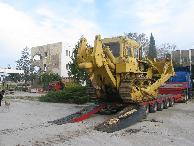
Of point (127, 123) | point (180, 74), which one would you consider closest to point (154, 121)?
point (127, 123)

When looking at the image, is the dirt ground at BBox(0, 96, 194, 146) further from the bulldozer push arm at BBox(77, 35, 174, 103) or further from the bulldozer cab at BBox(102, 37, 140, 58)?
the bulldozer cab at BBox(102, 37, 140, 58)

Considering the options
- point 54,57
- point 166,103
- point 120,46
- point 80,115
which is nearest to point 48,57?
point 54,57

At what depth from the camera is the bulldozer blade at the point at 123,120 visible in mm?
13148

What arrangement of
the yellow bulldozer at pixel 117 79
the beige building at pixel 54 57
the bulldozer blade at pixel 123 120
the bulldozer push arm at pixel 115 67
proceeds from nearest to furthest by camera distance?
1. the bulldozer blade at pixel 123 120
2. the yellow bulldozer at pixel 117 79
3. the bulldozer push arm at pixel 115 67
4. the beige building at pixel 54 57

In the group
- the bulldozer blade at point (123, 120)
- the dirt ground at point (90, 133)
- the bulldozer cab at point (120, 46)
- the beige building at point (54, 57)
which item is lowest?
the dirt ground at point (90, 133)

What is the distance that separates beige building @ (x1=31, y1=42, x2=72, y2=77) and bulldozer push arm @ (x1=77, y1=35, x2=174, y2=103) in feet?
140

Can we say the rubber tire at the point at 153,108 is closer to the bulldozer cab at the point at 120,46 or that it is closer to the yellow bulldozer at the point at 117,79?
the yellow bulldozer at the point at 117,79

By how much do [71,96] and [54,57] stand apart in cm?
3768

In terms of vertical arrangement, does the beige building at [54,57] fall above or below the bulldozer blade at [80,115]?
above

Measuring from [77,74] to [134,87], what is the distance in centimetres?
1552

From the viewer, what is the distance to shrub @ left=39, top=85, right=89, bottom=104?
2431 cm

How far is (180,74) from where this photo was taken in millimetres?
26812

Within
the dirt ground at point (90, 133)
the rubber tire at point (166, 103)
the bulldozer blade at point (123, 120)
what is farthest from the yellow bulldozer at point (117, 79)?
the rubber tire at point (166, 103)

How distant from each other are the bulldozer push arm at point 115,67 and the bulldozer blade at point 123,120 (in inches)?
34.7
